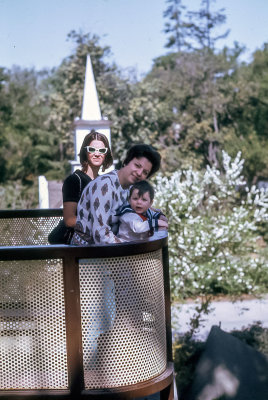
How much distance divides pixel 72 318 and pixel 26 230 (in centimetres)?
178

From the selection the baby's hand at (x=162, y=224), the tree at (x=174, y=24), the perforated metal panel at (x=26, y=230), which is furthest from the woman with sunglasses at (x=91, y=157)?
the tree at (x=174, y=24)

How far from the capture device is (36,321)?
100.0 inches

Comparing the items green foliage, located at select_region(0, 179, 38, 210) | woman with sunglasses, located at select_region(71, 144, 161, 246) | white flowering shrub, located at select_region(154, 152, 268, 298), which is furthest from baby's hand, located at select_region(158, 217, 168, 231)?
green foliage, located at select_region(0, 179, 38, 210)

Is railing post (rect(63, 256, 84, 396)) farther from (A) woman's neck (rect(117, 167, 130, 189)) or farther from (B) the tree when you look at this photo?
(B) the tree

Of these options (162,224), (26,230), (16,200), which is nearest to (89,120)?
(26,230)

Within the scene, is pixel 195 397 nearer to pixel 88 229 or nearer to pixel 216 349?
pixel 216 349

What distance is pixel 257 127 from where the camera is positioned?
1817 centimetres

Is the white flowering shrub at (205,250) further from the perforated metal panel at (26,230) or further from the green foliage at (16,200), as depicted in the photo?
the perforated metal panel at (26,230)

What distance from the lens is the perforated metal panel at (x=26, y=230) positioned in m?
4.18

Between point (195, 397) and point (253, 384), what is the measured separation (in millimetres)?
486

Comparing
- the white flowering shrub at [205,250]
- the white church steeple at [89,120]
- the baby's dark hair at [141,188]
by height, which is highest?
the white church steeple at [89,120]

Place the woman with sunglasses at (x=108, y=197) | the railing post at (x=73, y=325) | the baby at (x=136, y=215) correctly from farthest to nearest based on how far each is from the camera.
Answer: the baby at (x=136, y=215) → the woman with sunglasses at (x=108, y=197) → the railing post at (x=73, y=325)

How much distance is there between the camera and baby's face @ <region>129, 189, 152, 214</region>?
9.53 feet

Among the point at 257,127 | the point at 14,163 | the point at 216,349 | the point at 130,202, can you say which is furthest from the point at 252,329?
the point at 14,163
